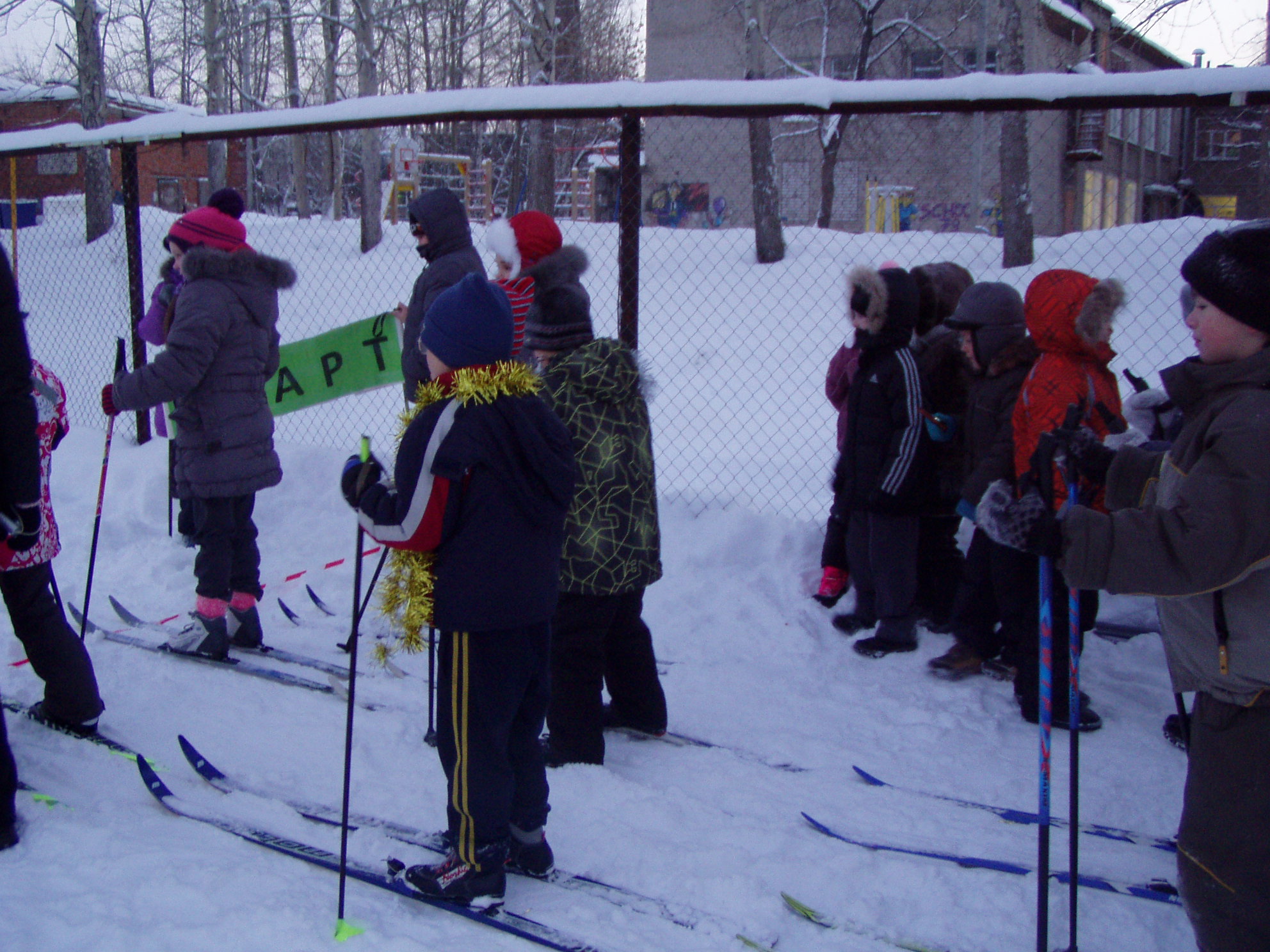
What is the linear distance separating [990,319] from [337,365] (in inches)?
131

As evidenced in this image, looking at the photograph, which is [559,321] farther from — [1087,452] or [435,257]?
[1087,452]

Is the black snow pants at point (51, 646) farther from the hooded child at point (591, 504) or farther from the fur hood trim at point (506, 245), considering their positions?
the fur hood trim at point (506, 245)

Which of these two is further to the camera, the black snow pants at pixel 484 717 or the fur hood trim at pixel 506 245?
the fur hood trim at pixel 506 245

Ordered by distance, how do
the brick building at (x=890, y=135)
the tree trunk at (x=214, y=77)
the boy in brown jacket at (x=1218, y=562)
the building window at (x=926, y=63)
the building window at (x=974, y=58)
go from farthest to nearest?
the building window at (x=926, y=63), the building window at (x=974, y=58), the brick building at (x=890, y=135), the tree trunk at (x=214, y=77), the boy in brown jacket at (x=1218, y=562)

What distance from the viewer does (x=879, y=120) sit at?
22266mm

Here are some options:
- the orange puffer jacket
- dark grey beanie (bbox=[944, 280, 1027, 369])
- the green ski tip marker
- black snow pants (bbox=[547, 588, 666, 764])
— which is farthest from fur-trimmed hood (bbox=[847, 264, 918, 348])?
the green ski tip marker

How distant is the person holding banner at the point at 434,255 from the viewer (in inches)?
165

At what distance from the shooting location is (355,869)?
106 inches

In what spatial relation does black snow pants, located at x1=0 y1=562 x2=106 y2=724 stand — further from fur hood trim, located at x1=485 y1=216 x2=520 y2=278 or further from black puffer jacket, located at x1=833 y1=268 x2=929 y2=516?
black puffer jacket, located at x1=833 y1=268 x2=929 y2=516

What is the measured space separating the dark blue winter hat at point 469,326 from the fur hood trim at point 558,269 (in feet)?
4.06

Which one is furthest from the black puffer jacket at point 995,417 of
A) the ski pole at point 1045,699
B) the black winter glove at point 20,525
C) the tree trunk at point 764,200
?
the tree trunk at point 764,200

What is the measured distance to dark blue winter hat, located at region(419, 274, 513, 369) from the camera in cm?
251

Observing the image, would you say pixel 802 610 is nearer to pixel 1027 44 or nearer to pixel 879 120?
pixel 879 120

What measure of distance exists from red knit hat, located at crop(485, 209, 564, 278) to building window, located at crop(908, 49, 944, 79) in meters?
24.5
